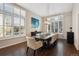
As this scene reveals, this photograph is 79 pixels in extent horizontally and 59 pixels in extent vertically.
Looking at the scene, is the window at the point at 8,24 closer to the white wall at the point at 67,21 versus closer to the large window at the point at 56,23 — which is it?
the large window at the point at 56,23

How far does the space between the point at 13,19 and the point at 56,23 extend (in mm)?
1551

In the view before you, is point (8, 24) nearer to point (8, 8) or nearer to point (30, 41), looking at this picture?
point (8, 8)

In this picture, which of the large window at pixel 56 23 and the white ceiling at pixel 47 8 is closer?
the white ceiling at pixel 47 8

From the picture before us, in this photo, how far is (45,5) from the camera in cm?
304

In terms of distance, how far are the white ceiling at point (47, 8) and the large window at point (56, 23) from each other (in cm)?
18

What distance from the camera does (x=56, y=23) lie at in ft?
10.8

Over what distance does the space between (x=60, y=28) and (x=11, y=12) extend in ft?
6.12

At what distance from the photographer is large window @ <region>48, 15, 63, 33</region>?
3297mm

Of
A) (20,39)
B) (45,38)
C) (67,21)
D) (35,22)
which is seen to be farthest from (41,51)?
(67,21)

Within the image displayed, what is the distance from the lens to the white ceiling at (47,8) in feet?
9.84

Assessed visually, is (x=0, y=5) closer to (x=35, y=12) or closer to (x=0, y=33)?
(x=0, y=33)

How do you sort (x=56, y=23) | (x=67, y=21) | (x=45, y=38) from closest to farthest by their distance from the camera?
(x=56, y=23)
(x=67, y=21)
(x=45, y=38)

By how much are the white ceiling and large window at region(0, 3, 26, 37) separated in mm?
376

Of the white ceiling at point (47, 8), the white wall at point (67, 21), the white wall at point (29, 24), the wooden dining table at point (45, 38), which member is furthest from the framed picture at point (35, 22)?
the white wall at point (67, 21)
